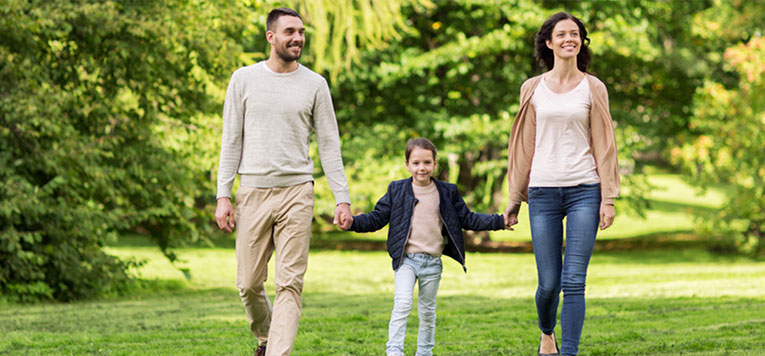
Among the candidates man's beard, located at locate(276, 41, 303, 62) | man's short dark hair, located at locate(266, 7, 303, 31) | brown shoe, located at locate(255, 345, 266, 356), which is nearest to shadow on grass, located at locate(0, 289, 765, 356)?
brown shoe, located at locate(255, 345, 266, 356)

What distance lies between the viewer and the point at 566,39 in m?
5.34

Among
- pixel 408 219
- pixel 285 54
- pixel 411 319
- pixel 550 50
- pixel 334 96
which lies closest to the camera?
pixel 285 54

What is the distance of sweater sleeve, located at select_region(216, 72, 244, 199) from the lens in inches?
197

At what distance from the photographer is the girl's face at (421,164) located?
18.0ft

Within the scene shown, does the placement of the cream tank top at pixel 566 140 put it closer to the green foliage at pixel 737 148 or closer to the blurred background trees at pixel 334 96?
the blurred background trees at pixel 334 96

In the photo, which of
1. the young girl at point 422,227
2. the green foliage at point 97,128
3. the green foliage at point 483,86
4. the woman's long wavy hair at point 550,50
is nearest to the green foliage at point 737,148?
the green foliage at point 483,86

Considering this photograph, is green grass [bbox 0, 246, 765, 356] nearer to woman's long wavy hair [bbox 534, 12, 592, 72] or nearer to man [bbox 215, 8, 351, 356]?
man [bbox 215, 8, 351, 356]

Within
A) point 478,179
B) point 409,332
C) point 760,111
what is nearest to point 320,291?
point 409,332

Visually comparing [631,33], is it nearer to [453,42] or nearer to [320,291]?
[453,42]

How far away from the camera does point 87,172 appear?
10469mm

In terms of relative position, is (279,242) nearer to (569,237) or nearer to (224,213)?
(224,213)

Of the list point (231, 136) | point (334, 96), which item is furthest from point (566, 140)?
point (334, 96)

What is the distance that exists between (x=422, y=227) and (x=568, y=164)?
87 cm

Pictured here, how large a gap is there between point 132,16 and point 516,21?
10762 millimetres
